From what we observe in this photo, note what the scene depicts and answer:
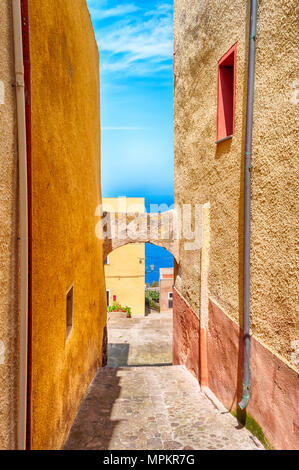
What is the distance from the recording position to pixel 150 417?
4922mm

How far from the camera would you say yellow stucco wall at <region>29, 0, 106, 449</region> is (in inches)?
122

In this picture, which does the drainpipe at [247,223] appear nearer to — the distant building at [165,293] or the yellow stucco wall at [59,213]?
the yellow stucco wall at [59,213]

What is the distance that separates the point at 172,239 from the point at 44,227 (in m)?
6.03

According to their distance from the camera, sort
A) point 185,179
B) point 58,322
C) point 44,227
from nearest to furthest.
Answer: point 44,227, point 58,322, point 185,179

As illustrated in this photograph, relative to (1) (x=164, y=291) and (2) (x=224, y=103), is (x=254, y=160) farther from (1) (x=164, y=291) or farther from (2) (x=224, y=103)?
(1) (x=164, y=291)

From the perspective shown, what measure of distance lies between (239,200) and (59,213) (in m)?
2.54

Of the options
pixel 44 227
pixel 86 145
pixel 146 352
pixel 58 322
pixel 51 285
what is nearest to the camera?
pixel 44 227

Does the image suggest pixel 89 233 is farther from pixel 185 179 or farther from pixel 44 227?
pixel 44 227

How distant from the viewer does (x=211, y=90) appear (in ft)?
19.9

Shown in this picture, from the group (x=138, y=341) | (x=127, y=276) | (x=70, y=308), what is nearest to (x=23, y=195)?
(x=70, y=308)

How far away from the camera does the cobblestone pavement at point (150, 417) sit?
4.11 meters

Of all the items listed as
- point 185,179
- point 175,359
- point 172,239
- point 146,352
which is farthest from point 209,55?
point 146,352

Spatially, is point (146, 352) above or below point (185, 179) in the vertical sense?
below

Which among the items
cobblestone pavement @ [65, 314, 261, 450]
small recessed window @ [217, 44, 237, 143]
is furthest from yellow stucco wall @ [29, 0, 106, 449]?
small recessed window @ [217, 44, 237, 143]
